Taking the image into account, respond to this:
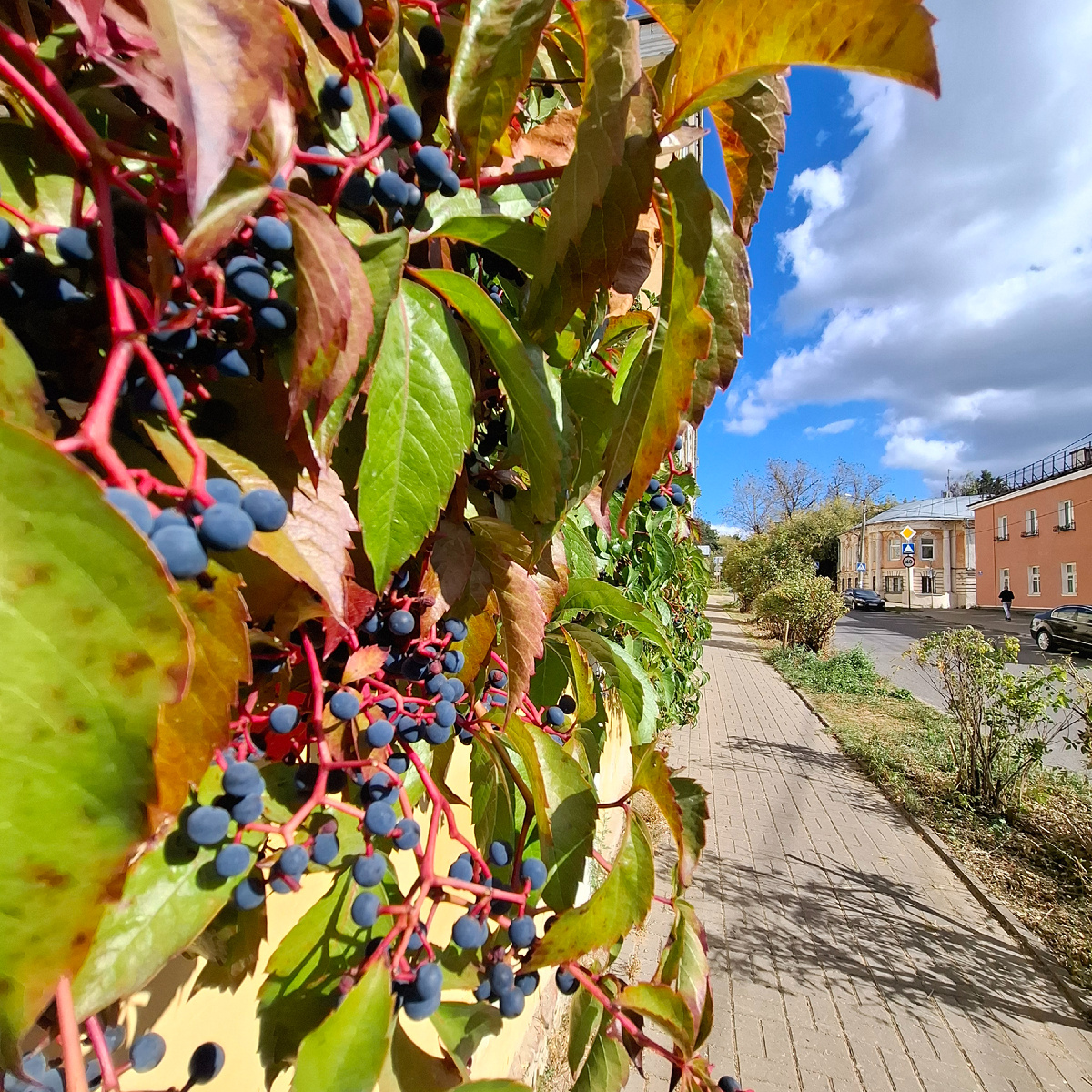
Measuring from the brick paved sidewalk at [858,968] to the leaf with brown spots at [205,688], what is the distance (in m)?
4.10

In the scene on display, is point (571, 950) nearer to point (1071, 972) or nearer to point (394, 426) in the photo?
point (394, 426)

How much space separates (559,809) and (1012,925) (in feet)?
19.0

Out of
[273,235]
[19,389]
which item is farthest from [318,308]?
[19,389]

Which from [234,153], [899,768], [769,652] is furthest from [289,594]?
[769,652]

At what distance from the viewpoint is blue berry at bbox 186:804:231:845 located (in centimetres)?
50

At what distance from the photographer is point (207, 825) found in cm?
50

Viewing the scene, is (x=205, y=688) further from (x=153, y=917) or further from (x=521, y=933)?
(x=521, y=933)

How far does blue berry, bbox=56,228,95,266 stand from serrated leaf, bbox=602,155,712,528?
0.44 m

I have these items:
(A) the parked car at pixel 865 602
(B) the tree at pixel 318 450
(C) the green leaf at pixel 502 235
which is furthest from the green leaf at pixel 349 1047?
(A) the parked car at pixel 865 602

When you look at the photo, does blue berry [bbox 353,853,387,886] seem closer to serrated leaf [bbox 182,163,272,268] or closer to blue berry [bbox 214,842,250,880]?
blue berry [bbox 214,842,250,880]

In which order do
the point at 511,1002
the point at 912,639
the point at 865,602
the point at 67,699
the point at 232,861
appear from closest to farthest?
the point at 67,699 < the point at 232,861 < the point at 511,1002 < the point at 912,639 < the point at 865,602

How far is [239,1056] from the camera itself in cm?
105

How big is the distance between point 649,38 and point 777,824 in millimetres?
7376

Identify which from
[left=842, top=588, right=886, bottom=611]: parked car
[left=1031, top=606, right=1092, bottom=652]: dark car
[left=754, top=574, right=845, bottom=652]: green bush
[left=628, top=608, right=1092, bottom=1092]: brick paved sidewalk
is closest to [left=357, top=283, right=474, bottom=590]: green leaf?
[left=628, top=608, right=1092, bottom=1092]: brick paved sidewalk
